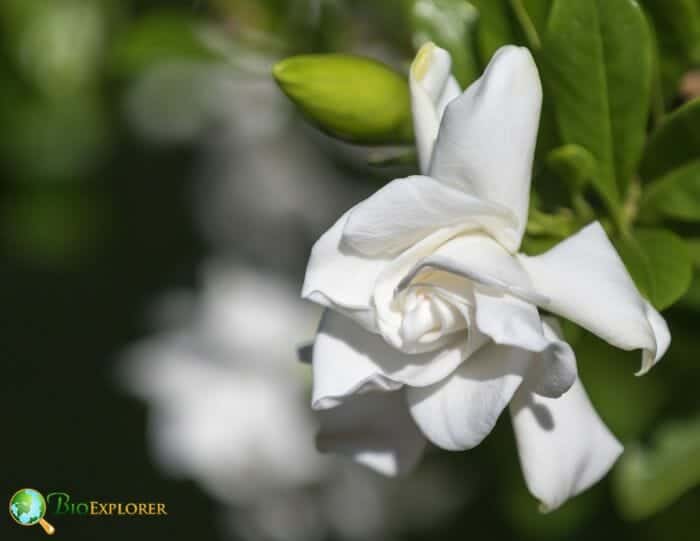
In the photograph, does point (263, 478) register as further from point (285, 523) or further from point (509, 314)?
point (509, 314)

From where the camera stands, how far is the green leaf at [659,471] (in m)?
1.34

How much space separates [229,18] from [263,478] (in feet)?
2.95

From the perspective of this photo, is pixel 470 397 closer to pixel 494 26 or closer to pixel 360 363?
pixel 360 363

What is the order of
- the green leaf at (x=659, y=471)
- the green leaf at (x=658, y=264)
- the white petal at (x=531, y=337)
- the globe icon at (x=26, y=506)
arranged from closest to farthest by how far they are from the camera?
the white petal at (x=531, y=337)
the green leaf at (x=658, y=264)
the green leaf at (x=659, y=471)
the globe icon at (x=26, y=506)

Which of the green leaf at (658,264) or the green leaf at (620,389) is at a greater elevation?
the green leaf at (658,264)

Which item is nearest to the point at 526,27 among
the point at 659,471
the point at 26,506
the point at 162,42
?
the point at 659,471

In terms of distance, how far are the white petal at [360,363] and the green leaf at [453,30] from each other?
0.28 m

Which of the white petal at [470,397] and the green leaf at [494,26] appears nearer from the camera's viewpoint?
the white petal at [470,397]

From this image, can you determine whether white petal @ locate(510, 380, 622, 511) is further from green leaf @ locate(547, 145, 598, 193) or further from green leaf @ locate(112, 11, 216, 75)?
green leaf @ locate(112, 11, 216, 75)

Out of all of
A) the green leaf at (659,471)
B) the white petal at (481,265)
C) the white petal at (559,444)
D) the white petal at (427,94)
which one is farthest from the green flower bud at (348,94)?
the green leaf at (659,471)

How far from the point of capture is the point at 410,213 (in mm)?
836

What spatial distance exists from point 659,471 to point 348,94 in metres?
0.68

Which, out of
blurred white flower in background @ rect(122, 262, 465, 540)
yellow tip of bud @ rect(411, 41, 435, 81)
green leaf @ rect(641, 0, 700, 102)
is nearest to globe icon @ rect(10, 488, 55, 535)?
blurred white flower in background @ rect(122, 262, 465, 540)

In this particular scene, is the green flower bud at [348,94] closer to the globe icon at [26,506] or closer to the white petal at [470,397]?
the white petal at [470,397]
